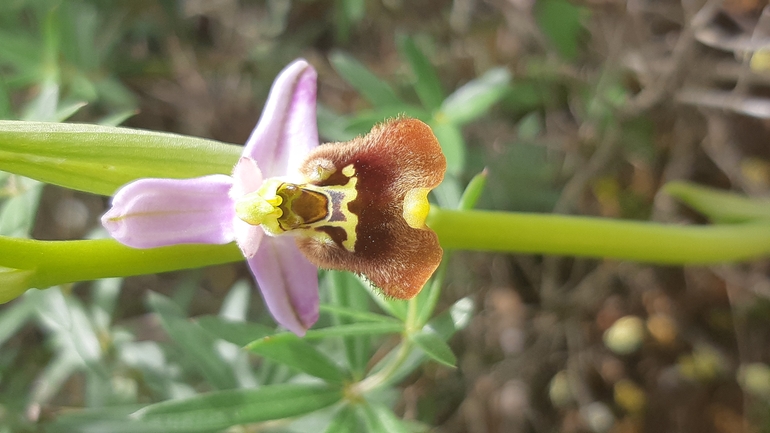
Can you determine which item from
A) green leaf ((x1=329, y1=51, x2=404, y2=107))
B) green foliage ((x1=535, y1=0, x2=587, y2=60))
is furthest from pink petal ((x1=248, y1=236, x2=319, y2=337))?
green foliage ((x1=535, y1=0, x2=587, y2=60))

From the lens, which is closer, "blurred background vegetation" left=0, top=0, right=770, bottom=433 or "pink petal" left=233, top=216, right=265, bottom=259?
"pink petal" left=233, top=216, right=265, bottom=259

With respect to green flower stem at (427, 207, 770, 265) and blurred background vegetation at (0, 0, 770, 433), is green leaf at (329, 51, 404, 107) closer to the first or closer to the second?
blurred background vegetation at (0, 0, 770, 433)

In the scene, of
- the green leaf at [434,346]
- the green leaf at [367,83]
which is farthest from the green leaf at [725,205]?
the green leaf at [434,346]

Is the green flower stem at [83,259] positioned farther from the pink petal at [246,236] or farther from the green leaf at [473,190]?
the green leaf at [473,190]

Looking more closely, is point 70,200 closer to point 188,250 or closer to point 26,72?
point 26,72

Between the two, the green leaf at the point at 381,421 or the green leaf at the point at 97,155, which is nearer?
the green leaf at the point at 97,155

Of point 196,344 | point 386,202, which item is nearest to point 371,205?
point 386,202
